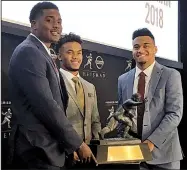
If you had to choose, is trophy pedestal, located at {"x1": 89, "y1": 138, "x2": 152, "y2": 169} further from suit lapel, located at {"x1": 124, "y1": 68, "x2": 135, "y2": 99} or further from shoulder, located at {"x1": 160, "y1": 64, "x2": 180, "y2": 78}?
shoulder, located at {"x1": 160, "y1": 64, "x2": 180, "y2": 78}

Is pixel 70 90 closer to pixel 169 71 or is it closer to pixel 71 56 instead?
pixel 71 56

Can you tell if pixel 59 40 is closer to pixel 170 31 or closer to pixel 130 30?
pixel 130 30

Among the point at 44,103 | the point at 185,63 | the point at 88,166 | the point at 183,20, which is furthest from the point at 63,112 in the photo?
the point at 183,20

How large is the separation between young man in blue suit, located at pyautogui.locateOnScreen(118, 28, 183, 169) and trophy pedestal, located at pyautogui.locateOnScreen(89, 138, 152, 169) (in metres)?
0.07

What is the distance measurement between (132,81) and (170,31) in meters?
0.46

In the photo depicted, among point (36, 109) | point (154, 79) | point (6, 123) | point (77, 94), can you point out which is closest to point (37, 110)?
point (36, 109)

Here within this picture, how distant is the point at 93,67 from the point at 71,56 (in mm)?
155

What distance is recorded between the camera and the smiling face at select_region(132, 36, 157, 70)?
6.60 ft

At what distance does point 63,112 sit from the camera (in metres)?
1.67

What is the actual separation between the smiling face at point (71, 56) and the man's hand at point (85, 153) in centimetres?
38

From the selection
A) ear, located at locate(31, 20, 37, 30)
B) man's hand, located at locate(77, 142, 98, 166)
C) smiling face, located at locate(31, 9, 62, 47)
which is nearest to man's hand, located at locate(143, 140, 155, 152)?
man's hand, located at locate(77, 142, 98, 166)

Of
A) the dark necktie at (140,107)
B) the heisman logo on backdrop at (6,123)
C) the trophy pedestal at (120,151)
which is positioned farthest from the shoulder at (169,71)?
the heisman logo on backdrop at (6,123)

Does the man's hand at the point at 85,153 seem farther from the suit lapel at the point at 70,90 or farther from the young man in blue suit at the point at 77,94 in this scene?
the suit lapel at the point at 70,90

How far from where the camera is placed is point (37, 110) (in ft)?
5.24
